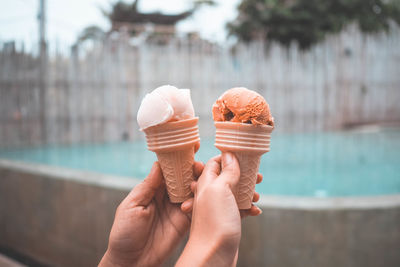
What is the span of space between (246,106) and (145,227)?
60cm

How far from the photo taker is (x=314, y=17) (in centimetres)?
1210

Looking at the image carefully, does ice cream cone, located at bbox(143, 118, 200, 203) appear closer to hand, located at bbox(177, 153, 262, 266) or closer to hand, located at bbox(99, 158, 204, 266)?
hand, located at bbox(99, 158, 204, 266)

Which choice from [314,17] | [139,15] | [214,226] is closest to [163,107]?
[214,226]

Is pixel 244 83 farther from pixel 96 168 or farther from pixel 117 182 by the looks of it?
pixel 117 182

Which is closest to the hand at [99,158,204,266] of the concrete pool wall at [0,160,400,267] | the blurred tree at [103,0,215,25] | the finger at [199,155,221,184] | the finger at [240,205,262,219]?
the finger at [199,155,221,184]

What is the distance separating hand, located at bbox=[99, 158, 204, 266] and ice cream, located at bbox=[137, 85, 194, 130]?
0.22m

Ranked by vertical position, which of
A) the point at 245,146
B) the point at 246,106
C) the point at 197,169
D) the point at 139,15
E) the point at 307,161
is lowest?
the point at 307,161

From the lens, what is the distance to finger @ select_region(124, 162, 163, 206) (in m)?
1.18

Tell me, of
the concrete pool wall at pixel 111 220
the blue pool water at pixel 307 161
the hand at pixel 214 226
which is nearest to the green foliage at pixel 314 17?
the blue pool water at pixel 307 161

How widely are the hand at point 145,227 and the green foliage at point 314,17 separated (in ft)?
39.7

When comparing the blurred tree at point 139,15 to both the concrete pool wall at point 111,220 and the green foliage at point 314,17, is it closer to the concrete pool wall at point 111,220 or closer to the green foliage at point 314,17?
the green foliage at point 314,17

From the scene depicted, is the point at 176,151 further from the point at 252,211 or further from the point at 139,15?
the point at 139,15

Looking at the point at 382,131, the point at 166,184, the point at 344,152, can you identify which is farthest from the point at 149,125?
the point at 382,131

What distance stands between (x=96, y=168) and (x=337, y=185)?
359 centimetres
